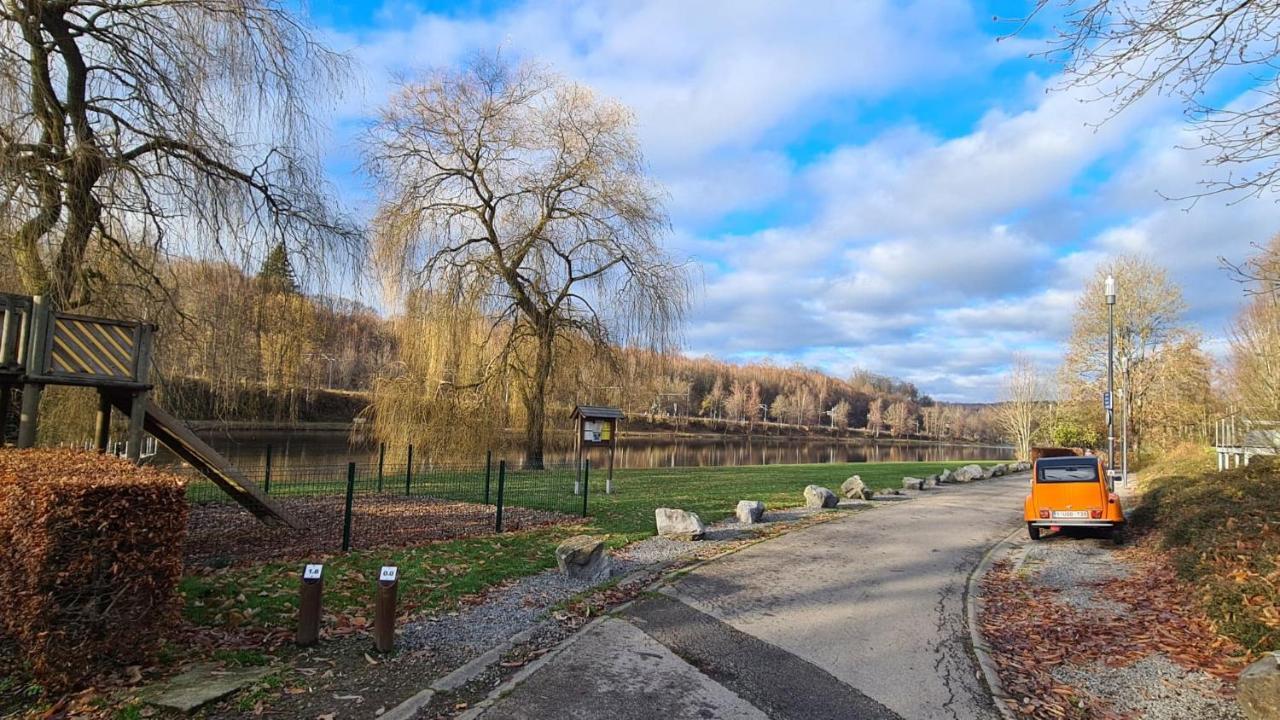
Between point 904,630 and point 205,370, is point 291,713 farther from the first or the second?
point 205,370

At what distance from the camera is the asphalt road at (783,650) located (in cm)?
477

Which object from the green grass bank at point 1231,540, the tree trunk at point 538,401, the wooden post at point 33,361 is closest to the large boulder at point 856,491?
the green grass bank at point 1231,540

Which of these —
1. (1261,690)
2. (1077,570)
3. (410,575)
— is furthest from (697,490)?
(1261,690)

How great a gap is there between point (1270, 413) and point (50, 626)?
24.4 m

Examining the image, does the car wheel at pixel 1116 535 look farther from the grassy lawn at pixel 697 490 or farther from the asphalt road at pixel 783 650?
the grassy lawn at pixel 697 490

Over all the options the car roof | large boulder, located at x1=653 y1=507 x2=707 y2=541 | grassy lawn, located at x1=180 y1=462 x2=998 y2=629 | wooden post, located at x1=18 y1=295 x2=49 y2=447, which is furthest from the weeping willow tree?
the car roof

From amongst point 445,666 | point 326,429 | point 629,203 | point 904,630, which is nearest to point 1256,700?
point 904,630

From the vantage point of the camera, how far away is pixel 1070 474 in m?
12.2

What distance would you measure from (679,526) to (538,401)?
9.53 meters

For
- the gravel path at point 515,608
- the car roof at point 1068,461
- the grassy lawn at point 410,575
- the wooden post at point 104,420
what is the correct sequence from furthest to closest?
the car roof at point 1068,461 < the wooden post at point 104,420 < the grassy lawn at point 410,575 < the gravel path at point 515,608

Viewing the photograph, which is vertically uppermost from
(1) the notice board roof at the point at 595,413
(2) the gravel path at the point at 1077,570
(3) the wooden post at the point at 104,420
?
(1) the notice board roof at the point at 595,413

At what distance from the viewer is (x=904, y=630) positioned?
6.62m

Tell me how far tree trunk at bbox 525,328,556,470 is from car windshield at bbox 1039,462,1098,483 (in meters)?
12.5

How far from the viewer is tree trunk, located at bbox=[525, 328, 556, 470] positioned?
19.5 meters
